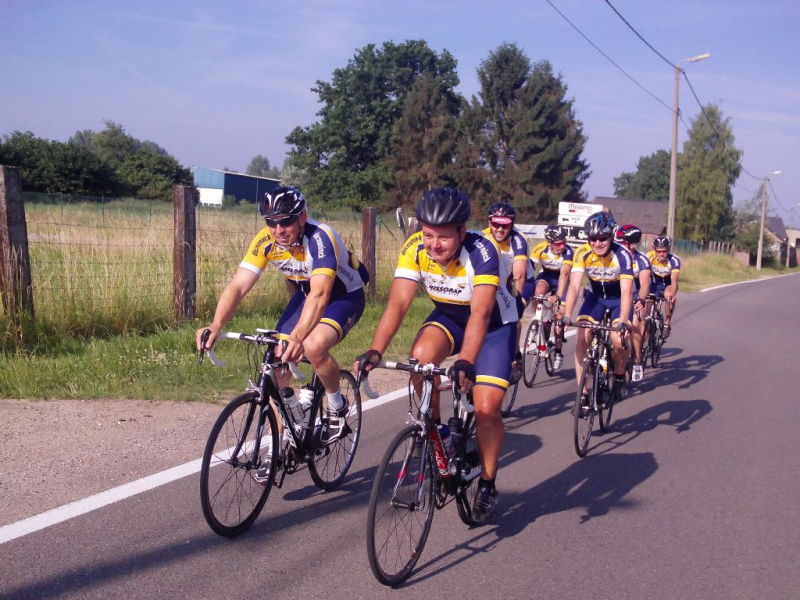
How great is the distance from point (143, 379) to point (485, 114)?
166ft

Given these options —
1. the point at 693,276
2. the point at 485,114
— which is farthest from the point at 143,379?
the point at 485,114

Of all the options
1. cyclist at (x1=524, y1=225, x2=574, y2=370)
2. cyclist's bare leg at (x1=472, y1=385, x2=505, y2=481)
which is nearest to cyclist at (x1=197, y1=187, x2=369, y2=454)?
cyclist's bare leg at (x1=472, y1=385, x2=505, y2=481)

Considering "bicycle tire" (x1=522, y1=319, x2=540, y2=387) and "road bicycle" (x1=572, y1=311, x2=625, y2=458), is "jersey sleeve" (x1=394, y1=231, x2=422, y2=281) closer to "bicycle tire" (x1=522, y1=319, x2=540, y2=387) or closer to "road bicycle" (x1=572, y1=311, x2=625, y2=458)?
"road bicycle" (x1=572, y1=311, x2=625, y2=458)

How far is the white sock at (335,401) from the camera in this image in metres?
4.83

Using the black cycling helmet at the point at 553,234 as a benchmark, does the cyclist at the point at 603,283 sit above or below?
below

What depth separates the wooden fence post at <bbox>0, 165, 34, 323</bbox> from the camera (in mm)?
7465

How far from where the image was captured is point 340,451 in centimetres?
515

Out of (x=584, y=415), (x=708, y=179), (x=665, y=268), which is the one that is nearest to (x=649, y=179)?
(x=708, y=179)

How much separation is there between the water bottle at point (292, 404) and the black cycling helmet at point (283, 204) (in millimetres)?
1052

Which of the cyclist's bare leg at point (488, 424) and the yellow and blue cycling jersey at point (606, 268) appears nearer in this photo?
the cyclist's bare leg at point (488, 424)

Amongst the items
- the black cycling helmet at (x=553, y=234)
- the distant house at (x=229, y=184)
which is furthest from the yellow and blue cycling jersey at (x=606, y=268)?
the distant house at (x=229, y=184)

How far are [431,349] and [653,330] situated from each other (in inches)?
289

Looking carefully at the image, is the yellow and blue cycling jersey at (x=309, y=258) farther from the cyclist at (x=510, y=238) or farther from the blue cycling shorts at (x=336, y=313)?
the cyclist at (x=510, y=238)

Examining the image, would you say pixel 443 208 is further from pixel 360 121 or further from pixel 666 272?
pixel 360 121
